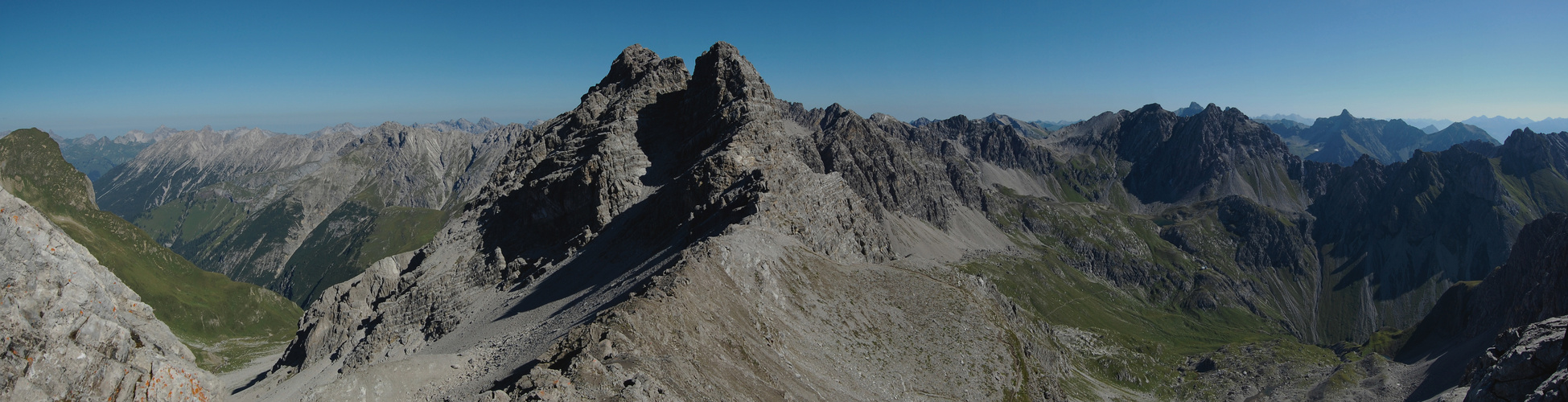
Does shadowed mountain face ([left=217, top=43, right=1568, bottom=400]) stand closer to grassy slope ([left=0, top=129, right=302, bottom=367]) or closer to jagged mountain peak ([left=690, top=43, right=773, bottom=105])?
jagged mountain peak ([left=690, top=43, right=773, bottom=105])

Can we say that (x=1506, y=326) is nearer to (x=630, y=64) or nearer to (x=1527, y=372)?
(x=1527, y=372)

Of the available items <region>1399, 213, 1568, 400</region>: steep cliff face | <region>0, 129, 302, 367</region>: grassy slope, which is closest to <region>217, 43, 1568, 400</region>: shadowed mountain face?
<region>1399, 213, 1568, 400</region>: steep cliff face

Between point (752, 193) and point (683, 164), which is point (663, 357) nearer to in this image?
point (752, 193)

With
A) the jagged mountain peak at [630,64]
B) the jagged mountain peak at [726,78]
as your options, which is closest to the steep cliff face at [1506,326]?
the jagged mountain peak at [726,78]

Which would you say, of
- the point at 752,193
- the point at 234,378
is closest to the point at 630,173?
the point at 752,193

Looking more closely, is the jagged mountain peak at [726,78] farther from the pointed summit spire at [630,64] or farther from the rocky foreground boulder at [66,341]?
the rocky foreground boulder at [66,341]

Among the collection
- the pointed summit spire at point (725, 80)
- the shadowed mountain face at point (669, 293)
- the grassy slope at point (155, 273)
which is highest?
the pointed summit spire at point (725, 80)
